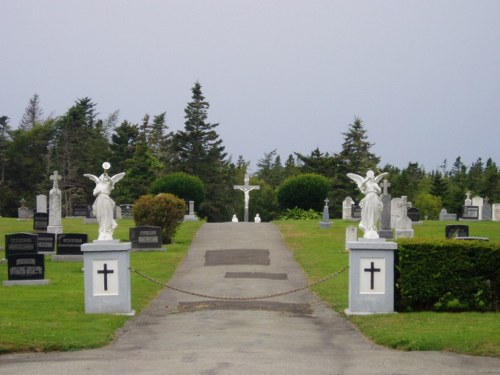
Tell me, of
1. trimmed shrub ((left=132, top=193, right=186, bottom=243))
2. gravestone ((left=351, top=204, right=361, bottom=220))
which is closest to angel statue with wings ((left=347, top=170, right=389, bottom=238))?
trimmed shrub ((left=132, top=193, right=186, bottom=243))

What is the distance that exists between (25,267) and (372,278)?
10121 millimetres

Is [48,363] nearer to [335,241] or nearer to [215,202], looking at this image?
[335,241]

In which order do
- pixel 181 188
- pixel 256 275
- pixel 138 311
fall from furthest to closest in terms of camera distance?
pixel 181 188
pixel 256 275
pixel 138 311

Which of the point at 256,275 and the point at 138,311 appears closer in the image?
A: the point at 138,311

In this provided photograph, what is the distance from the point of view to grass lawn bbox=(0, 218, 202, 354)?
44.2 ft

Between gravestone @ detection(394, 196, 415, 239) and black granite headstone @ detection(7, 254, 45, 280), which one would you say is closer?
black granite headstone @ detection(7, 254, 45, 280)

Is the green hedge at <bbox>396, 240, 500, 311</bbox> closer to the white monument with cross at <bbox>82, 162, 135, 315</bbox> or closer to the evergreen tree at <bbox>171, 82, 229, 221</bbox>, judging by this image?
the white monument with cross at <bbox>82, 162, 135, 315</bbox>

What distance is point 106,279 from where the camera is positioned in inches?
678

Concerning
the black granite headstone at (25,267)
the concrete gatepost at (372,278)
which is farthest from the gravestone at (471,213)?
the concrete gatepost at (372,278)

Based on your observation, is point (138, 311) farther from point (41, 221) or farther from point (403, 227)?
point (41, 221)

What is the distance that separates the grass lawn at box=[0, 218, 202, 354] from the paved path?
1.30ft

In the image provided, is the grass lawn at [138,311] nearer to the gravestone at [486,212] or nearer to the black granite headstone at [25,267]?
the black granite headstone at [25,267]

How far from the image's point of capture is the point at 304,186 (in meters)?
56.1

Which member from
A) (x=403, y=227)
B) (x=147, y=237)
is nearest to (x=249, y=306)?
(x=147, y=237)
